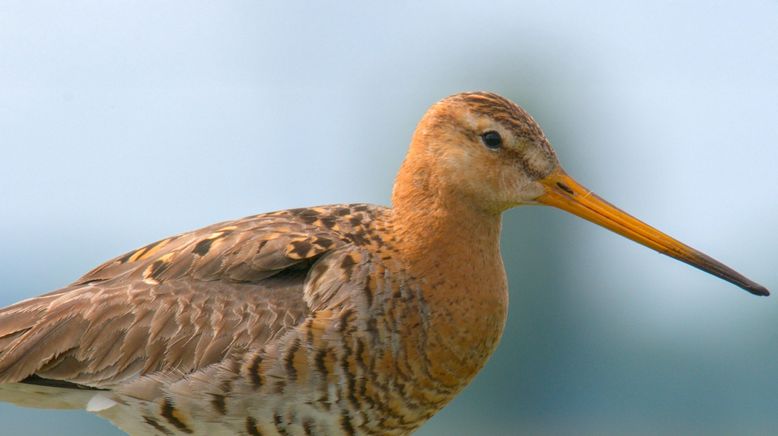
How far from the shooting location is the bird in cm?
1026

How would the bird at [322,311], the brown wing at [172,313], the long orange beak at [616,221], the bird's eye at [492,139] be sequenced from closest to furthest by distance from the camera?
the bird at [322,311]
the brown wing at [172,313]
the bird's eye at [492,139]
the long orange beak at [616,221]

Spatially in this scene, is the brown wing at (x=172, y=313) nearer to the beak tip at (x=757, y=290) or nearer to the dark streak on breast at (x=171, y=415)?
the dark streak on breast at (x=171, y=415)

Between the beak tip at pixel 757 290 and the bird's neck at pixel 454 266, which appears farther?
the bird's neck at pixel 454 266

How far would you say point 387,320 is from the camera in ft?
34.0

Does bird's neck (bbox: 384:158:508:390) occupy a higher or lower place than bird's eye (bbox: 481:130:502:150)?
lower

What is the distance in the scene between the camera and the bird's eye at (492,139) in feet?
34.5

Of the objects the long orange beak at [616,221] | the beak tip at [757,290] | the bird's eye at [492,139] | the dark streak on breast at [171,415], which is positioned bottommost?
the dark streak on breast at [171,415]

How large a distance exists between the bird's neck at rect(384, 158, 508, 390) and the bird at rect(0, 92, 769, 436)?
10 millimetres

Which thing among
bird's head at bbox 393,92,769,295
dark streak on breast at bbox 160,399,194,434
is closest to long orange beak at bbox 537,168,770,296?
bird's head at bbox 393,92,769,295

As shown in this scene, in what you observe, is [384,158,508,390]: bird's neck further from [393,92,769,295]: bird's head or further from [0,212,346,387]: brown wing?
[0,212,346,387]: brown wing

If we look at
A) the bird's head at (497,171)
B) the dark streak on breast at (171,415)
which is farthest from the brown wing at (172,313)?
the bird's head at (497,171)

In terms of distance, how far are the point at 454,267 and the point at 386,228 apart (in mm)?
560

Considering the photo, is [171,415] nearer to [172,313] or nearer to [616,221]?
[172,313]

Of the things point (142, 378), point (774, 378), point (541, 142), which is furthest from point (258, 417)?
point (774, 378)
